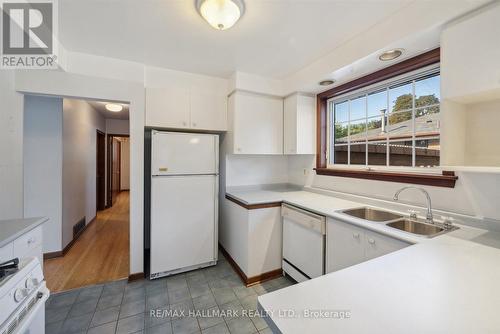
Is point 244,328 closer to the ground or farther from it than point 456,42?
closer to the ground

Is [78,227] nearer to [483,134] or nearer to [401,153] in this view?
[401,153]

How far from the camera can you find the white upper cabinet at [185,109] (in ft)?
7.53

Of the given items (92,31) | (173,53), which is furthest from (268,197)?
A: (92,31)

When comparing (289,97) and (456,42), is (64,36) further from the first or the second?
(456,42)

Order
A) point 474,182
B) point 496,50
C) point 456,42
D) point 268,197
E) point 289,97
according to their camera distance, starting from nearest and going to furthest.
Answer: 1. point 496,50
2. point 456,42
3. point 474,182
4. point 268,197
5. point 289,97

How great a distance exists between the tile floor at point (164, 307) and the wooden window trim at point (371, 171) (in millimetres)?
1368

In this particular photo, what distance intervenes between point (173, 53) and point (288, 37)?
1.13m

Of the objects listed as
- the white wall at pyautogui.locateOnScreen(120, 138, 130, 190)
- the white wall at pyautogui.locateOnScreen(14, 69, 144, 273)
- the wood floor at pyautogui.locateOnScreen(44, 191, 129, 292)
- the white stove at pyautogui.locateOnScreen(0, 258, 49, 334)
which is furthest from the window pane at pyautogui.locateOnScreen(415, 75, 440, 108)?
the white wall at pyautogui.locateOnScreen(120, 138, 130, 190)

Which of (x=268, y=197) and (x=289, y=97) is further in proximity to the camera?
(x=289, y=97)

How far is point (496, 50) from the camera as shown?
1.10 metres

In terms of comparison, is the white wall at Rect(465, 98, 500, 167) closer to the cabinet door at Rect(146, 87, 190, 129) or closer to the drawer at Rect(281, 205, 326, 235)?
the drawer at Rect(281, 205, 326, 235)

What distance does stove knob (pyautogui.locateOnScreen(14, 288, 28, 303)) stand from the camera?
0.86m

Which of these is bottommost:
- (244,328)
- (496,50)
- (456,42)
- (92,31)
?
(244,328)

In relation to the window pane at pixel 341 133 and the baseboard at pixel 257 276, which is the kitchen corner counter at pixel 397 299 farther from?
the window pane at pixel 341 133
